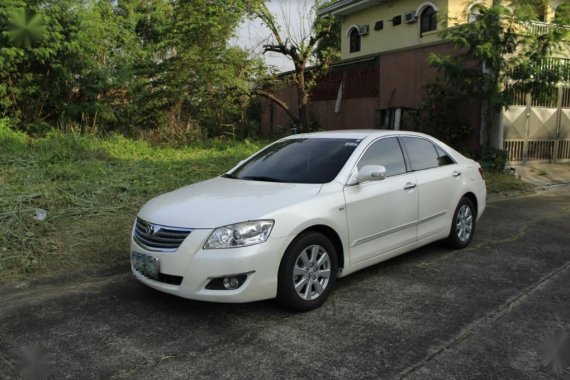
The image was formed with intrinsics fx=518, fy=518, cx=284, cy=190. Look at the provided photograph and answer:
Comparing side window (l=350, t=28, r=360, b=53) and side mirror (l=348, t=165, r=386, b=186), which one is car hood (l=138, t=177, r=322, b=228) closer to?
side mirror (l=348, t=165, r=386, b=186)

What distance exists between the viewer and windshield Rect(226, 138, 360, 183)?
475 centimetres

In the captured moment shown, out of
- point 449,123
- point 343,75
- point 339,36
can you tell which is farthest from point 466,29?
point 339,36

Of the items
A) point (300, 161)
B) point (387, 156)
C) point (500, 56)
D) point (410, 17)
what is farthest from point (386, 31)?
point (300, 161)

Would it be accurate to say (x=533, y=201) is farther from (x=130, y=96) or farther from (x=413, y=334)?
(x=130, y=96)

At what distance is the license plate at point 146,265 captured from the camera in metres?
4.03

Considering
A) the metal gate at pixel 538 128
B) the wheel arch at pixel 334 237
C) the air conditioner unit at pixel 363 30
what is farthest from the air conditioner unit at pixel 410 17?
the wheel arch at pixel 334 237

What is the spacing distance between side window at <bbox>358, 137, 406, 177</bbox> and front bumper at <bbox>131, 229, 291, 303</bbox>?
148 cm

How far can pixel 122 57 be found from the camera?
16578mm

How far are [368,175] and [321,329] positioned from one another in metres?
1.43

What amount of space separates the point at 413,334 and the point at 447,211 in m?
2.32

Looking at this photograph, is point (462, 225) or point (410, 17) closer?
point (462, 225)

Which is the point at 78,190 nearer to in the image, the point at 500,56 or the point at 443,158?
the point at 443,158

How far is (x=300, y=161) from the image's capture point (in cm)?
505

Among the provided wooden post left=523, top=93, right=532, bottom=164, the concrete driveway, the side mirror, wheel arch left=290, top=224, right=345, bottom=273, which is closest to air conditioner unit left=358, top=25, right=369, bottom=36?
wooden post left=523, top=93, right=532, bottom=164
